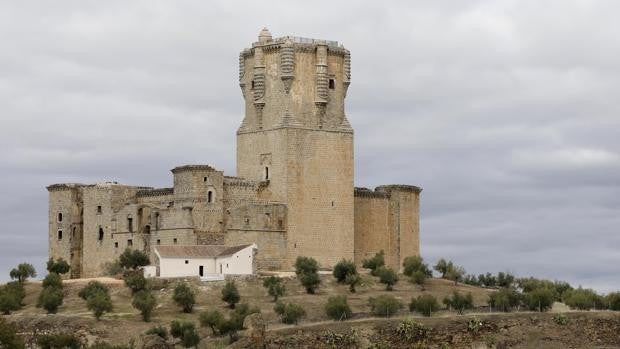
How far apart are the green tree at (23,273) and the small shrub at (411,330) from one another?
21.6 metres

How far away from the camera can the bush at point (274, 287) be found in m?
80.6

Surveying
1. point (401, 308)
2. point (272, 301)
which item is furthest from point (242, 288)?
point (401, 308)

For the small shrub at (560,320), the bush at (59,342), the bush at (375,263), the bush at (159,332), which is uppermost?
the bush at (375,263)

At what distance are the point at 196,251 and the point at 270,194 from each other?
5.79m

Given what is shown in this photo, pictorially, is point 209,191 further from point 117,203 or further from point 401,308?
point 401,308

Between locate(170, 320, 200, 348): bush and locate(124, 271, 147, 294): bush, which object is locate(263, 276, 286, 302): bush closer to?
locate(124, 271, 147, 294): bush

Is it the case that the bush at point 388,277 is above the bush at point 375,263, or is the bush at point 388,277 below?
below

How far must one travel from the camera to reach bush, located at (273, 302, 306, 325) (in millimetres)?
75375

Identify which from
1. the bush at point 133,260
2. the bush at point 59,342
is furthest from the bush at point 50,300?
the bush at point 133,260

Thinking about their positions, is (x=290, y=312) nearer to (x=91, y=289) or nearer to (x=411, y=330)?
(x=411, y=330)

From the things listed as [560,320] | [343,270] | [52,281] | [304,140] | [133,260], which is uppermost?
[304,140]

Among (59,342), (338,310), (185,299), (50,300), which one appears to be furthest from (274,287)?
(59,342)

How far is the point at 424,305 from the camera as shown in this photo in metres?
78.1

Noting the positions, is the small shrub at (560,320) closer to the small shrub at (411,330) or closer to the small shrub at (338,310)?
the small shrub at (411,330)
